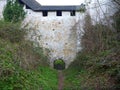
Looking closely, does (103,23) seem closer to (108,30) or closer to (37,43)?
(108,30)

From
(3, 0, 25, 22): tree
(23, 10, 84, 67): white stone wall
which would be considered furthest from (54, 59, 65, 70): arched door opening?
(3, 0, 25, 22): tree

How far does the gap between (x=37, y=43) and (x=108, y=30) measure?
5556mm

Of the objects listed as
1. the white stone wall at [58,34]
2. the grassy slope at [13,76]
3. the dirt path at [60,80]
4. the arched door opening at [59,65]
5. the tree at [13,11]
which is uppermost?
the tree at [13,11]

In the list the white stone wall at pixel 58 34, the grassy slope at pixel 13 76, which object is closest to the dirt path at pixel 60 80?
the white stone wall at pixel 58 34

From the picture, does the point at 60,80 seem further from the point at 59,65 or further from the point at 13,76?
the point at 13,76

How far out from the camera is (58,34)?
24500mm

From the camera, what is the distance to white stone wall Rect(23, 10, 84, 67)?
24.3m

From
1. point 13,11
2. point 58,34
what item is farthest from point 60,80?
point 13,11

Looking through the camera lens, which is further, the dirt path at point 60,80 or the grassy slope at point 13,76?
the dirt path at point 60,80

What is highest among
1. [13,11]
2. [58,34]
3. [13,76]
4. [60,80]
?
[13,11]

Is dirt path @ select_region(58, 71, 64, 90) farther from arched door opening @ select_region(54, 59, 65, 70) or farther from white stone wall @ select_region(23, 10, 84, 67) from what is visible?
white stone wall @ select_region(23, 10, 84, 67)

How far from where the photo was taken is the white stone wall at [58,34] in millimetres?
24297

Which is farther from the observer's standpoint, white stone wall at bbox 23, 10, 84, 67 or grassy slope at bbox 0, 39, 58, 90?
white stone wall at bbox 23, 10, 84, 67

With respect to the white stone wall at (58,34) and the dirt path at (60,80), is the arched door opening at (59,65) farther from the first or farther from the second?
the dirt path at (60,80)
